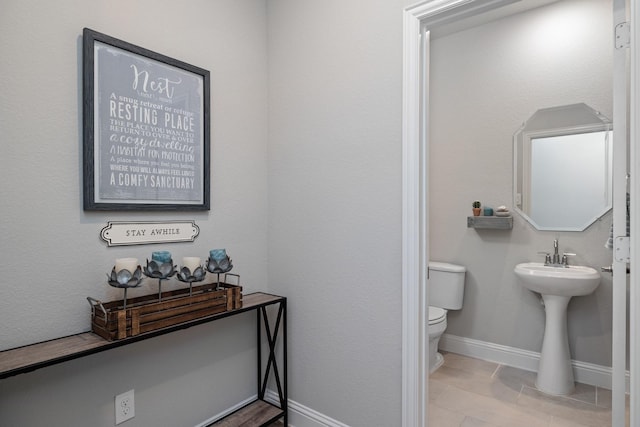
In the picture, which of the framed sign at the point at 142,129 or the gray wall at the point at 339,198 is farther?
the gray wall at the point at 339,198

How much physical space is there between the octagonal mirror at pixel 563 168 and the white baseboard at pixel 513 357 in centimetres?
97

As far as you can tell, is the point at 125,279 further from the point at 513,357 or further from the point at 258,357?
the point at 513,357

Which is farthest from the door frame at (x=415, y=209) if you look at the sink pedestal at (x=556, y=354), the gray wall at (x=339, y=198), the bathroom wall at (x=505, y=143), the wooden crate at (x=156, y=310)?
the bathroom wall at (x=505, y=143)

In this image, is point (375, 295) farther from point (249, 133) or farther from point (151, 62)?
point (151, 62)

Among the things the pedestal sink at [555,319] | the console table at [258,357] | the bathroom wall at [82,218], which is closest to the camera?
the console table at [258,357]

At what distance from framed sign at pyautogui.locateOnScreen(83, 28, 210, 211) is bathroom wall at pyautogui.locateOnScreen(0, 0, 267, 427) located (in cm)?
5

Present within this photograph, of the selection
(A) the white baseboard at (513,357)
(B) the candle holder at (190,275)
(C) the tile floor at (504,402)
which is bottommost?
(C) the tile floor at (504,402)

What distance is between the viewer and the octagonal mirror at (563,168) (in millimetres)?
2422

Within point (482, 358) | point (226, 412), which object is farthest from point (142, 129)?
point (482, 358)

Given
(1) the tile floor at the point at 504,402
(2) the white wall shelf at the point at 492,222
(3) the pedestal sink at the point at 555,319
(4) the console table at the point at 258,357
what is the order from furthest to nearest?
(2) the white wall shelf at the point at 492,222
(3) the pedestal sink at the point at 555,319
(1) the tile floor at the point at 504,402
(4) the console table at the point at 258,357

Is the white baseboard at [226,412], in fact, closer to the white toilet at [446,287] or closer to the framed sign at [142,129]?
the framed sign at [142,129]

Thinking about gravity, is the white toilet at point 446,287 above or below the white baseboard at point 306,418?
above

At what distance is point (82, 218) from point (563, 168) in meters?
2.99

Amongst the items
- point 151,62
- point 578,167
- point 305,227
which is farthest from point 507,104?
point 151,62
